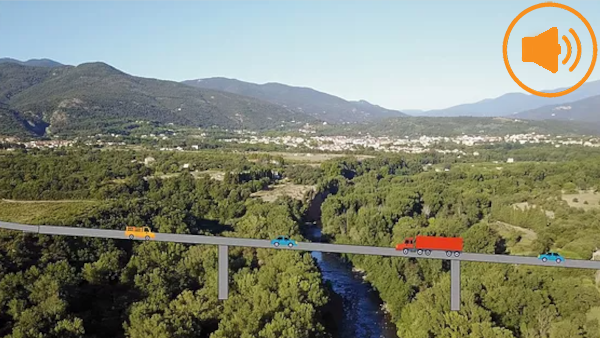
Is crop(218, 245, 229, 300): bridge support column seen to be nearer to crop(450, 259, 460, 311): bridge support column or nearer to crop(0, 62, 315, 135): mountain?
crop(450, 259, 460, 311): bridge support column

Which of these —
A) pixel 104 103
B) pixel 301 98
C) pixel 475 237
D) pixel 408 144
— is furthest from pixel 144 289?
pixel 301 98

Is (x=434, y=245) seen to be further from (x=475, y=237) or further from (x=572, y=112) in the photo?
(x=572, y=112)

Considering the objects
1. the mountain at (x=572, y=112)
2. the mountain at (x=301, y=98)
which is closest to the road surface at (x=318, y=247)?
the mountain at (x=572, y=112)

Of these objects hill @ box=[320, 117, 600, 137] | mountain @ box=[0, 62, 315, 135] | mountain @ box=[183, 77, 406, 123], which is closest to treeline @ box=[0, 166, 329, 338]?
mountain @ box=[0, 62, 315, 135]

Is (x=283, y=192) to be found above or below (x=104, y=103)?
below

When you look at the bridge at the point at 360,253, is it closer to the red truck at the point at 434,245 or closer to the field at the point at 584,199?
the red truck at the point at 434,245

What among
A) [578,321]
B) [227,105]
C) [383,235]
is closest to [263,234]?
[383,235]

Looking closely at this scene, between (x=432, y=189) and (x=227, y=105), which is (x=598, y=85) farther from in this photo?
(x=227, y=105)
